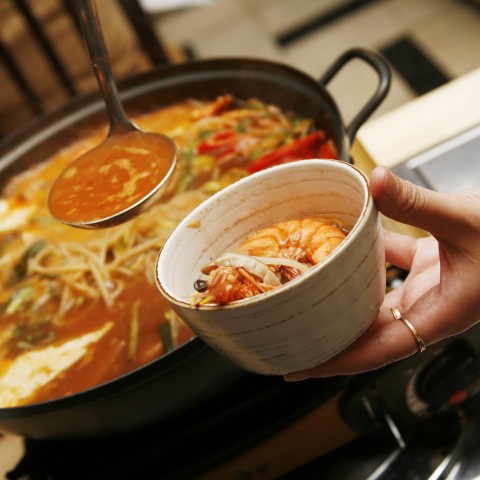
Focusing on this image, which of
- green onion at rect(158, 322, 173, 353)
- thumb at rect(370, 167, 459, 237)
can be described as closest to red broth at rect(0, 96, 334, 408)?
green onion at rect(158, 322, 173, 353)

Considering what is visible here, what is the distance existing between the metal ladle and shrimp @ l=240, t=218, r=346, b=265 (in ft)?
1.59

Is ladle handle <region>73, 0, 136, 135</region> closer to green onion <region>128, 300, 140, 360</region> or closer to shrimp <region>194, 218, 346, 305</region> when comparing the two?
green onion <region>128, 300, 140, 360</region>

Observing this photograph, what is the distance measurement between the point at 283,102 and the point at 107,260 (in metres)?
0.94

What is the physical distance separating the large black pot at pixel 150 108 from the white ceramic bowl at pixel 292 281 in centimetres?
26

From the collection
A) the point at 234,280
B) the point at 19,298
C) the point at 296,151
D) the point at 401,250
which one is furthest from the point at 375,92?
the point at 19,298

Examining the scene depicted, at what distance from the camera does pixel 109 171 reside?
1548 millimetres

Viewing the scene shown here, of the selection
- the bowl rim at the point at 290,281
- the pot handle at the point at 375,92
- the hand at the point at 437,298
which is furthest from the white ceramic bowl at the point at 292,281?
the pot handle at the point at 375,92

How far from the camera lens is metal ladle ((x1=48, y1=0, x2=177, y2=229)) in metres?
1.41

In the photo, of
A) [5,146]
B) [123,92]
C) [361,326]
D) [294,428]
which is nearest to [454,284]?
[361,326]

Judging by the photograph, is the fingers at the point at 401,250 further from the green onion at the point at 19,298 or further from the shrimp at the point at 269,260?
the green onion at the point at 19,298

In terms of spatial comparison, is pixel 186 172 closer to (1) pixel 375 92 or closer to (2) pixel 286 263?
(1) pixel 375 92

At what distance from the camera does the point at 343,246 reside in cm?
81

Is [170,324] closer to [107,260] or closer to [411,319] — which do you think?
[107,260]

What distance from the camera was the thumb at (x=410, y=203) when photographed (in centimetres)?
86
